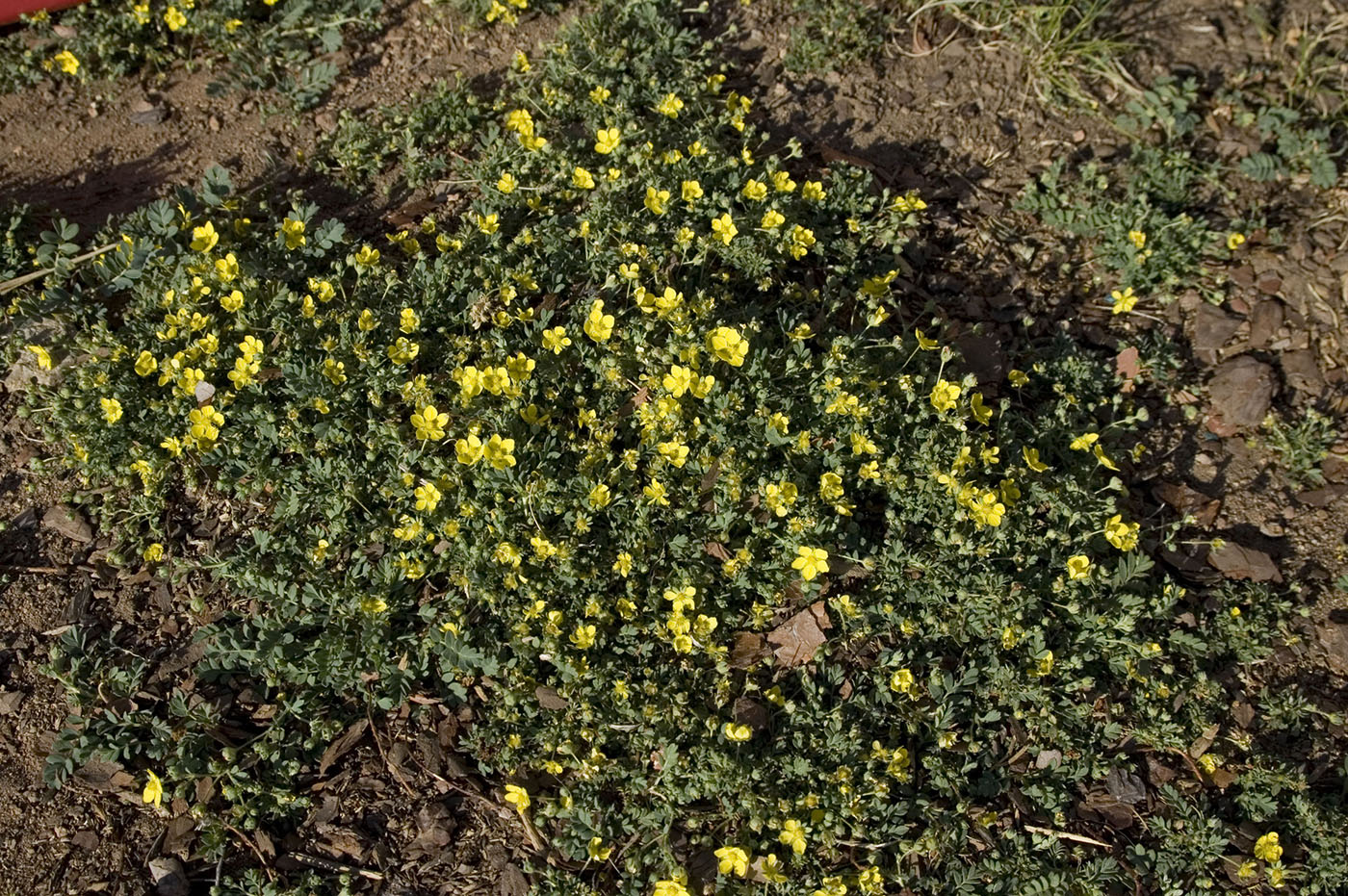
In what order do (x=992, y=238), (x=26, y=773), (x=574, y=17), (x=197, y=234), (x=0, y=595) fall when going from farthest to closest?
(x=574, y=17)
(x=992, y=238)
(x=197, y=234)
(x=0, y=595)
(x=26, y=773)

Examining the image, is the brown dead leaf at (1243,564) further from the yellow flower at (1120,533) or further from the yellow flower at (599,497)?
the yellow flower at (599,497)

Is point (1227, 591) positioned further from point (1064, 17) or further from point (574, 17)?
point (574, 17)

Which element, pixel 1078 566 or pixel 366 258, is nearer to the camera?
pixel 1078 566

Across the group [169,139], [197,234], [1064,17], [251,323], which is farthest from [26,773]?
[1064,17]

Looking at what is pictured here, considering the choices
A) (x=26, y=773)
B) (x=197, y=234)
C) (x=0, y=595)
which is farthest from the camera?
(x=197, y=234)

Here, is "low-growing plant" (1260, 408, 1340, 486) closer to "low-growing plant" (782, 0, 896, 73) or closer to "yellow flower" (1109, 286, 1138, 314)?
"yellow flower" (1109, 286, 1138, 314)

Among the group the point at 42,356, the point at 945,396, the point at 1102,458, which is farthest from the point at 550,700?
the point at 42,356

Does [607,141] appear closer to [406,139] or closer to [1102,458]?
[406,139]
